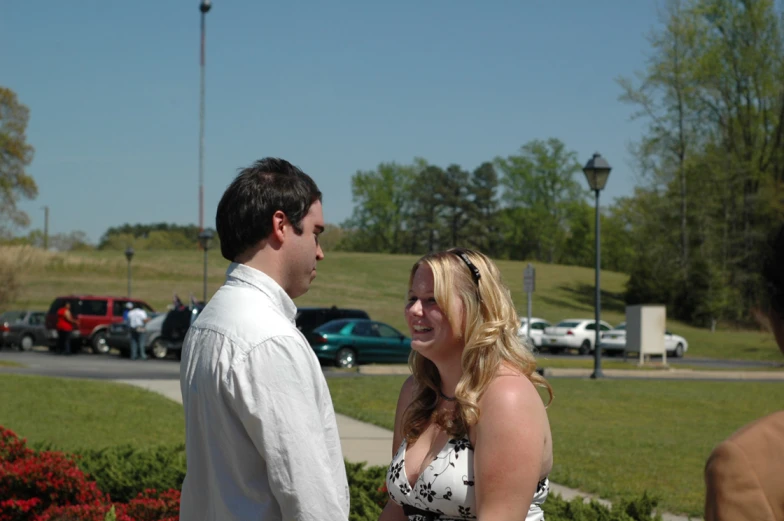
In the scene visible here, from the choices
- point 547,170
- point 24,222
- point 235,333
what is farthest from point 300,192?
point 547,170

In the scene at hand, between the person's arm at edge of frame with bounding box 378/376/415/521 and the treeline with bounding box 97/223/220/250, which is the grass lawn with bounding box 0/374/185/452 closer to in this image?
the person's arm at edge of frame with bounding box 378/376/415/521

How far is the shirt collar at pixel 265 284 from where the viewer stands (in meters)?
2.75

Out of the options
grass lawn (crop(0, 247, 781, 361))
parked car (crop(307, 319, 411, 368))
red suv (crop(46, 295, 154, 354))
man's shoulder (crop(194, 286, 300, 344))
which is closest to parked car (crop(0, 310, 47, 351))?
red suv (crop(46, 295, 154, 354))

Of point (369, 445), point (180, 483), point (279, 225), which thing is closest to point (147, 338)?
point (369, 445)

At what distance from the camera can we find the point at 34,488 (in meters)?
6.82

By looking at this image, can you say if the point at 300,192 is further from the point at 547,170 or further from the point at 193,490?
the point at 547,170

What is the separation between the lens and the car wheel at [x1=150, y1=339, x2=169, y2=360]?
100 feet

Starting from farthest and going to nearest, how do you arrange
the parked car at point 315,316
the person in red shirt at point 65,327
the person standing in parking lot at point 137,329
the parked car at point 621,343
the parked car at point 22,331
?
the parked car at point 621,343, the parked car at point 22,331, the person in red shirt at point 65,327, the person standing in parking lot at point 137,329, the parked car at point 315,316

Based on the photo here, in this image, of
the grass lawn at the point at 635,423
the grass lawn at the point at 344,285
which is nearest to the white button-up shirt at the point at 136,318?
the grass lawn at the point at 635,423

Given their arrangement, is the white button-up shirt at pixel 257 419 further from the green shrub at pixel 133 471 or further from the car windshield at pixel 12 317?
the car windshield at pixel 12 317

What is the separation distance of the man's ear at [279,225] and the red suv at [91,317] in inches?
1222

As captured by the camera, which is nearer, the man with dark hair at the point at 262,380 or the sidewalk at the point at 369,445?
the man with dark hair at the point at 262,380

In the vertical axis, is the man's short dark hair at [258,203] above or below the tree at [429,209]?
below

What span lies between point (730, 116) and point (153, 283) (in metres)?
41.1
